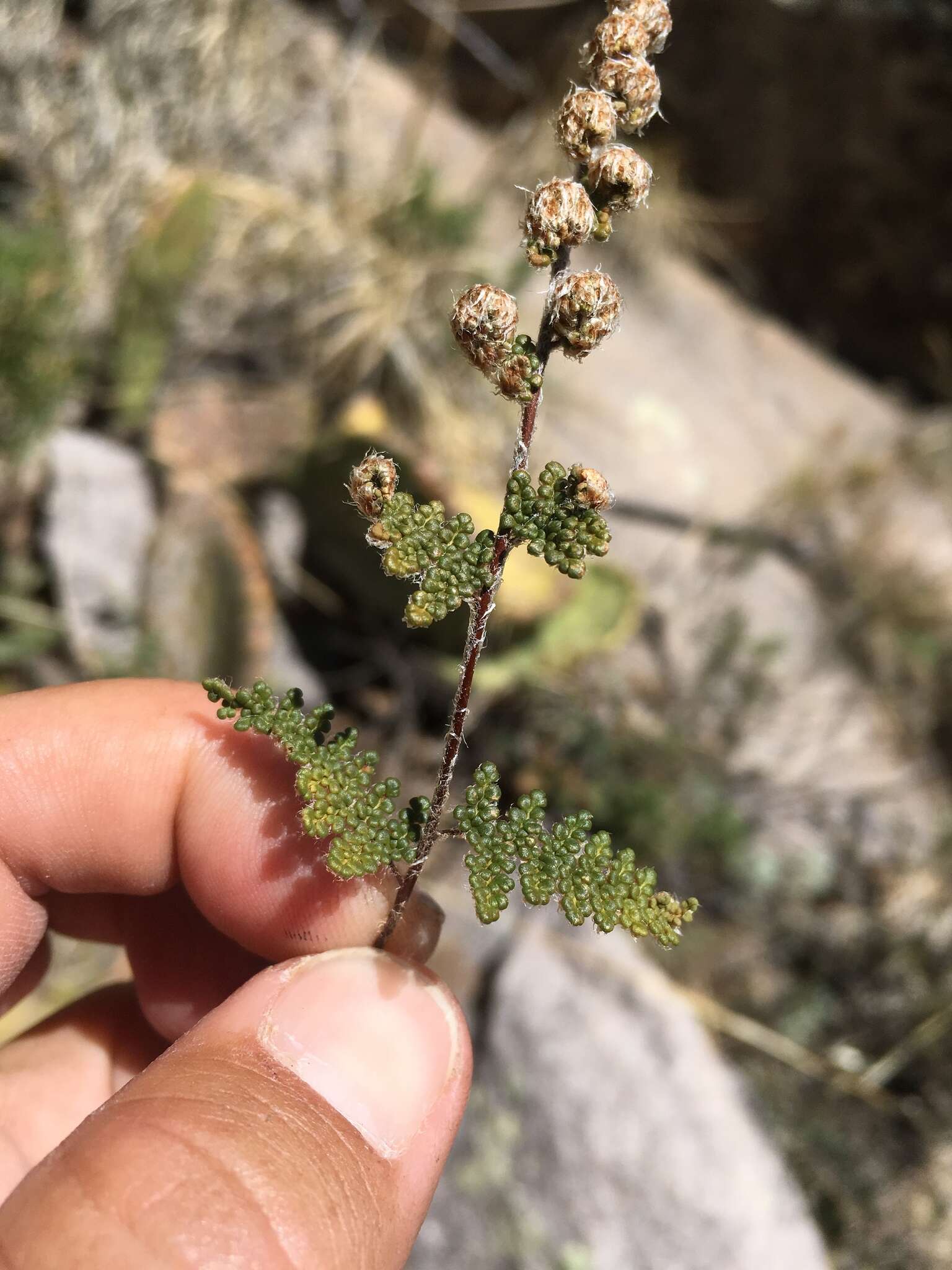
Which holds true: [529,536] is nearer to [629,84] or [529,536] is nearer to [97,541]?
[629,84]

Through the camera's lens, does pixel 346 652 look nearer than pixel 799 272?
Yes

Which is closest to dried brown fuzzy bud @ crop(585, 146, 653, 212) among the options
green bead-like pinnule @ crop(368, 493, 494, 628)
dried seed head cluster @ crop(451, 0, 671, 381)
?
dried seed head cluster @ crop(451, 0, 671, 381)

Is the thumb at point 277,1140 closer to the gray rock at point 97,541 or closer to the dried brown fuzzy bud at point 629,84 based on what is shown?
the dried brown fuzzy bud at point 629,84

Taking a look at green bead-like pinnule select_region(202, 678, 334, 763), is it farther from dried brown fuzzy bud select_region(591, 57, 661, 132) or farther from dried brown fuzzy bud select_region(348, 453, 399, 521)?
dried brown fuzzy bud select_region(591, 57, 661, 132)

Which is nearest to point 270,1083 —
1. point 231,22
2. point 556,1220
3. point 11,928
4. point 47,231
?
point 11,928

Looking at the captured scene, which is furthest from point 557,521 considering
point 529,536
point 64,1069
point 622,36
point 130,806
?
point 64,1069

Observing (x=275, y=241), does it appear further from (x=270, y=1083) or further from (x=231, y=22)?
(x=270, y=1083)
